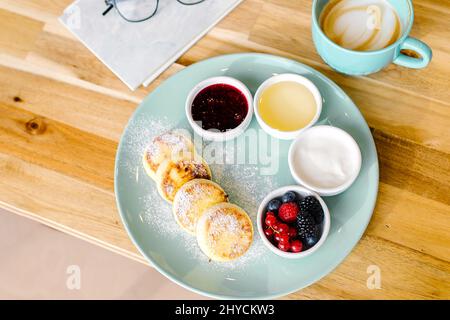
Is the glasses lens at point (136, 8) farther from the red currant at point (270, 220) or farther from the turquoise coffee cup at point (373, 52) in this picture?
the red currant at point (270, 220)

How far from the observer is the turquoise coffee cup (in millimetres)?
1085

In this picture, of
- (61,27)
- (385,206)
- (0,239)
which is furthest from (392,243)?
(0,239)

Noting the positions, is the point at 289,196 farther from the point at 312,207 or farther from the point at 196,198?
the point at 196,198

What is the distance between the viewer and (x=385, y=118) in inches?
48.6

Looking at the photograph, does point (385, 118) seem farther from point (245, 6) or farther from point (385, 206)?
point (245, 6)

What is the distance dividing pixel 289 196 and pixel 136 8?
74 centimetres

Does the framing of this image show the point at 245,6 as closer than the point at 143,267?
Yes

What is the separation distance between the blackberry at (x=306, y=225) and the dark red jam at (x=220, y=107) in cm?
29

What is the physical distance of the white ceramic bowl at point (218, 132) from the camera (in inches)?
46.4

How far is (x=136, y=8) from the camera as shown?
140 cm

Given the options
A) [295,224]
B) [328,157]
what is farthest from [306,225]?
[328,157]

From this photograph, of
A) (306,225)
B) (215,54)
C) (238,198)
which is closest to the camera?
(306,225)

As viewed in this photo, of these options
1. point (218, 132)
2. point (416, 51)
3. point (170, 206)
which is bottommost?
point (170, 206)

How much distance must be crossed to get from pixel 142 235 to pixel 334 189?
0.47m
